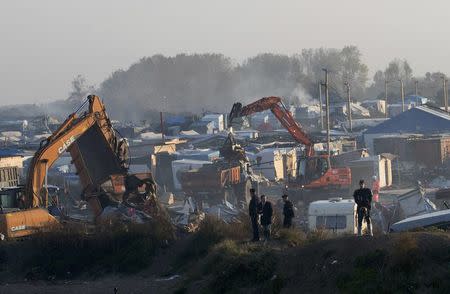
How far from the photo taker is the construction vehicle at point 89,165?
1034 inches

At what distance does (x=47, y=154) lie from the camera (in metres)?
26.4

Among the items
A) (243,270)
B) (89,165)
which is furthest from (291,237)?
(89,165)

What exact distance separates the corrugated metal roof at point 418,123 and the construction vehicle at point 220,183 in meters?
22.4

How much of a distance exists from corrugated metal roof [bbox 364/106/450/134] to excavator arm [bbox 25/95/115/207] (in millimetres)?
34654

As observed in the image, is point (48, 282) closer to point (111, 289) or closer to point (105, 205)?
point (111, 289)

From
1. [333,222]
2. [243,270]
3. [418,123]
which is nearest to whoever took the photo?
[243,270]

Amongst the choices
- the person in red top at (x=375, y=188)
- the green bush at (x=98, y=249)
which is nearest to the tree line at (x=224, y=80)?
the person in red top at (x=375, y=188)

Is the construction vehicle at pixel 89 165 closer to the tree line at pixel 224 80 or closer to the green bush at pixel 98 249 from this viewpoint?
the green bush at pixel 98 249

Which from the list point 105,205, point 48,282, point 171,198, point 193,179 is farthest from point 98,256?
point 171,198

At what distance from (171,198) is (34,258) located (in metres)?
18.2

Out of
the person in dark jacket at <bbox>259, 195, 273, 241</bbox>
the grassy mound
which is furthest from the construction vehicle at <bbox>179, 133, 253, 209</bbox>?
the person in dark jacket at <bbox>259, 195, 273, 241</bbox>

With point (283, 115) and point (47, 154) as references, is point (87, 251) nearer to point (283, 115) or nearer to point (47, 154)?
point (47, 154)

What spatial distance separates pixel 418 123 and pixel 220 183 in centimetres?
2667

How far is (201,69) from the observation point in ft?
463
